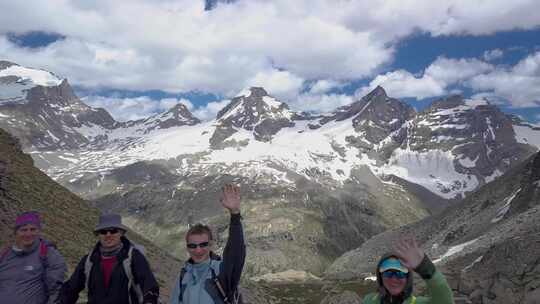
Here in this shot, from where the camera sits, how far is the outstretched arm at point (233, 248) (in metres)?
8.80

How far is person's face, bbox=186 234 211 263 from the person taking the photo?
Answer: 9109mm

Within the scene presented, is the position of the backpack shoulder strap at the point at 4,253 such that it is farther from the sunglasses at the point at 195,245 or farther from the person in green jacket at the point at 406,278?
the person in green jacket at the point at 406,278

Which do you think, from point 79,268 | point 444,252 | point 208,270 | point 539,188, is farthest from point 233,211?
point 444,252

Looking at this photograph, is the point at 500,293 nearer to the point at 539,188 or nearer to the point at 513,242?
the point at 513,242

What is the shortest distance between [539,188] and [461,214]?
6492 centimetres

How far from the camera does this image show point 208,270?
29.7 ft

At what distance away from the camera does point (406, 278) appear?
25.4 ft

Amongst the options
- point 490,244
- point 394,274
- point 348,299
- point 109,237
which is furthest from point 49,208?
point 490,244

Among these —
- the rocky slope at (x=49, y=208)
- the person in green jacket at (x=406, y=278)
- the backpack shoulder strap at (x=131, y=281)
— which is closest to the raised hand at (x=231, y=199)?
the backpack shoulder strap at (x=131, y=281)

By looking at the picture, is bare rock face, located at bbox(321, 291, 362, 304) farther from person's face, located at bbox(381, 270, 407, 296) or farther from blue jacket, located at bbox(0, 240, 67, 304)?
person's face, located at bbox(381, 270, 407, 296)

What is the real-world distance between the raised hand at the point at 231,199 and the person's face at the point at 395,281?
2943mm

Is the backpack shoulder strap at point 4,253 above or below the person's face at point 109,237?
below

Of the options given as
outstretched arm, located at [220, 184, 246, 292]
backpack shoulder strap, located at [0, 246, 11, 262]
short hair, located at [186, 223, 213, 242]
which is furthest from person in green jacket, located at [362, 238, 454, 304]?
backpack shoulder strap, located at [0, 246, 11, 262]

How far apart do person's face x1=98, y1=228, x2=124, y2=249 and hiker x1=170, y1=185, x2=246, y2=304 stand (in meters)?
1.65
